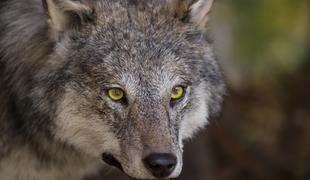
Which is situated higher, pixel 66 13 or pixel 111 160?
pixel 66 13

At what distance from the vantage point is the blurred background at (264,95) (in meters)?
10.5

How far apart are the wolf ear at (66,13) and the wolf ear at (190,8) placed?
2.15 feet

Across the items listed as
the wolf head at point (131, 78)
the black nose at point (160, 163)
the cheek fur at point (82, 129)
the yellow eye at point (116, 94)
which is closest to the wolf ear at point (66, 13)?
the wolf head at point (131, 78)

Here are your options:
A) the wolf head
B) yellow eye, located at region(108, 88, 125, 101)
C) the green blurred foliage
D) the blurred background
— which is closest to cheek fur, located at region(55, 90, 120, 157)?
the wolf head

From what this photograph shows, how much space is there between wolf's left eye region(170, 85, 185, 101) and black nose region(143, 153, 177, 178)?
19.9 inches

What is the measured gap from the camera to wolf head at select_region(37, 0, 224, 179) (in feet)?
15.9

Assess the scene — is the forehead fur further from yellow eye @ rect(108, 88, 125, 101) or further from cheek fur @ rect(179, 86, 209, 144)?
cheek fur @ rect(179, 86, 209, 144)

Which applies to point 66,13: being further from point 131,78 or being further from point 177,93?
point 177,93

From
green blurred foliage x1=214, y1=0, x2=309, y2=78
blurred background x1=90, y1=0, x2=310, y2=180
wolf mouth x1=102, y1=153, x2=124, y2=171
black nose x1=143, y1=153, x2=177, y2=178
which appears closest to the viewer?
black nose x1=143, y1=153, x2=177, y2=178

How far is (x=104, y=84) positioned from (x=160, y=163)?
0.70 metres

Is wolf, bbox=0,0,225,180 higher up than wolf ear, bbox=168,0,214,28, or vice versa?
wolf ear, bbox=168,0,214,28

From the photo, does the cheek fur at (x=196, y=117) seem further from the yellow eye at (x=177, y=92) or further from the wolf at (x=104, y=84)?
the yellow eye at (x=177, y=92)

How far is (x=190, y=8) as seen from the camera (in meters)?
5.46

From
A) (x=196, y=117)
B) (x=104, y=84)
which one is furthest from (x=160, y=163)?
(x=196, y=117)
